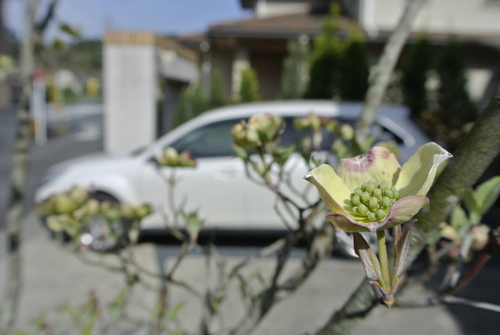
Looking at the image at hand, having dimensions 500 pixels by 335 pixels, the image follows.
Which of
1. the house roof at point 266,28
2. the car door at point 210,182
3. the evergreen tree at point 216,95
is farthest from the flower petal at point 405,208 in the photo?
the house roof at point 266,28

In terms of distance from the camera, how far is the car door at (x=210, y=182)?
4.59m

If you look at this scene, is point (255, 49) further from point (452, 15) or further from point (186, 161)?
point (186, 161)

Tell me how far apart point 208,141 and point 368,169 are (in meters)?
4.36

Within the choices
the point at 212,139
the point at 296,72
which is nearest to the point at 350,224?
the point at 212,139

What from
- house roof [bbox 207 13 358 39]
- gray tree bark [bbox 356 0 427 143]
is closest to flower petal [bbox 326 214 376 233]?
gray tree bark [bbox 356 0 427 143]

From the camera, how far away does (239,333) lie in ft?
3.48

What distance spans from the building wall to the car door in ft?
23.8

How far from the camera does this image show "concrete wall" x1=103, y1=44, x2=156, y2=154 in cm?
831

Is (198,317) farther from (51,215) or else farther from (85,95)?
(85,95)

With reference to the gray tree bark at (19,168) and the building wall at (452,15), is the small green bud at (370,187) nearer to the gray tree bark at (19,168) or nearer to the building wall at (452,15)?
the gray tree bark at (19,168)

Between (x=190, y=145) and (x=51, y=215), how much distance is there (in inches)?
147

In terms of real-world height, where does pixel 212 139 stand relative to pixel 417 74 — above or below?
below

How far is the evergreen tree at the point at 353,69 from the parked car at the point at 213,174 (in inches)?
129

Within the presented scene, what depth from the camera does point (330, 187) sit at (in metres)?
0.44
